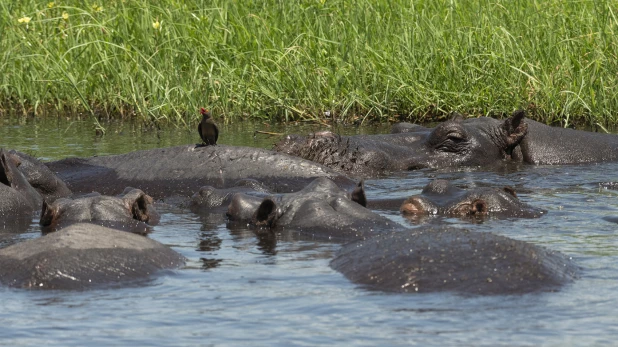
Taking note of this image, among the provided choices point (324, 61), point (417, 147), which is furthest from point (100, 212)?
point (324, 61)

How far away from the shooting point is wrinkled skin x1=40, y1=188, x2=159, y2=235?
6227 millimetres

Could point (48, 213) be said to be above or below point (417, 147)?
below

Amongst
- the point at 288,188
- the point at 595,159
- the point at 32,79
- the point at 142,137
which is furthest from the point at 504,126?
the point at 32,79

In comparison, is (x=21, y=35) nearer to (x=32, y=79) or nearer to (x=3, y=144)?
(x=32, y=79)

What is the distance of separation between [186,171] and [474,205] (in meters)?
2.25

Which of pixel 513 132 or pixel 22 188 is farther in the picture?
pixel 513 132

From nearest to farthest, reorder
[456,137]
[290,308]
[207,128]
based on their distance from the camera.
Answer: [290,308] < [207,128] < [456,137]

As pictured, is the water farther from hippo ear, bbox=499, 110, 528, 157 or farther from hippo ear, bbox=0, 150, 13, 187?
hippo ear, bbox=499, 110, 528, 157

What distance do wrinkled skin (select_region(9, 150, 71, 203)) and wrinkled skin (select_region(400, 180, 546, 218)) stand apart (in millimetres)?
2281

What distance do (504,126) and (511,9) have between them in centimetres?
300

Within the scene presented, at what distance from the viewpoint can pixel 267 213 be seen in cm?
632

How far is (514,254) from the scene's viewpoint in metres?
4.79

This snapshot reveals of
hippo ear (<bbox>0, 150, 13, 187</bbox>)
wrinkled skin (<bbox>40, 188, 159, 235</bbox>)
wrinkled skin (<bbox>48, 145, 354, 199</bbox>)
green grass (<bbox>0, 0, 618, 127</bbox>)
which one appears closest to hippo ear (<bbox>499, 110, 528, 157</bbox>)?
green grass (<bbox>0, 0, 618, 127</bbox>)

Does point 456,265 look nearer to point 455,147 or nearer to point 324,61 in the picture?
point 455,147
